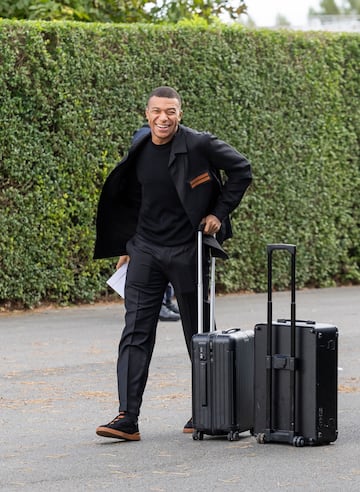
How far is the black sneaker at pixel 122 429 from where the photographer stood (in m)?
7.41

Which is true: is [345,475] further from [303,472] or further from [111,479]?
[111,479]

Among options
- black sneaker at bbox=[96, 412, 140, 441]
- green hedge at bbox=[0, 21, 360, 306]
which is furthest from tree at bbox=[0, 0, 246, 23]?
black sneaker at bbox=[96, 412, 140, 441]

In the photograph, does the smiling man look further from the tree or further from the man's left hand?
the tree

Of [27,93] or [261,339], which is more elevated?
[27,93]

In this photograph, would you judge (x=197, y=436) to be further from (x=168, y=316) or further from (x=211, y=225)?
(x=168, y=316)

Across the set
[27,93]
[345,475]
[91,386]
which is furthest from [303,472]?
[27,93]

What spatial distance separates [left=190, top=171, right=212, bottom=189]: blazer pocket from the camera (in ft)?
24.9

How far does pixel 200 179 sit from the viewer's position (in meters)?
7.61

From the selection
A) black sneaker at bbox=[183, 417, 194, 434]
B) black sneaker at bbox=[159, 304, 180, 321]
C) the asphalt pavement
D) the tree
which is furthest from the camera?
the tree

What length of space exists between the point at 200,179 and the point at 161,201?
0.26 m

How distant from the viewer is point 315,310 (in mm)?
15195

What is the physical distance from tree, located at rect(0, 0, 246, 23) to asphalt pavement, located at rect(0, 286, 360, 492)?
4795 millimetres

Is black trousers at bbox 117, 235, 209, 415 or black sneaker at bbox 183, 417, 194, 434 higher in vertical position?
black trousers at bbox 117, 235, 209, 415

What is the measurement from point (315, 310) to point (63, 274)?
287 cm
